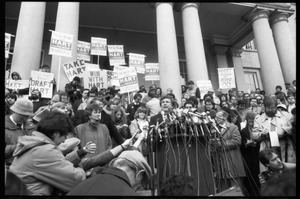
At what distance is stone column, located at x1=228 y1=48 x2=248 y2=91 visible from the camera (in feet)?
61.9

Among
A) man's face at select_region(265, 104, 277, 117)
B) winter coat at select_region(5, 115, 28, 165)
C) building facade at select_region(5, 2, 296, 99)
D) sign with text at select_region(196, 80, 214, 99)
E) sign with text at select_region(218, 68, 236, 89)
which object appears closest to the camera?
winter coat at select_region(5, 115, 28, 165)

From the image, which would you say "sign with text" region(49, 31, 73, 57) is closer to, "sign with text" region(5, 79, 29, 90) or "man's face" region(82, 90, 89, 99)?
"sign with text" region(5, 79, 29, 90)

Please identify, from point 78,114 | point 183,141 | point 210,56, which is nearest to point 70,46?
point 78,114

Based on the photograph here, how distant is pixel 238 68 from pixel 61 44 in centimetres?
1406

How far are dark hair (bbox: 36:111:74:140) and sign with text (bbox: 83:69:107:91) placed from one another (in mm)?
6886

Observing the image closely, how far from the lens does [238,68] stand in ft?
62.7

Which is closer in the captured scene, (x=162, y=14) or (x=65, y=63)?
(x=65, y=63)

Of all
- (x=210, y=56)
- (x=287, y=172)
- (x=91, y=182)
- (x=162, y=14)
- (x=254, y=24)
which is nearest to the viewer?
(x=287, y=172)

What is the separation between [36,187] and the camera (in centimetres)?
224

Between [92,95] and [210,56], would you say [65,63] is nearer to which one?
[92,95]

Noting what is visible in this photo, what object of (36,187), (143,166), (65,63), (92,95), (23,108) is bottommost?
(36,187)

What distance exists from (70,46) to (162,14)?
17.0 feet

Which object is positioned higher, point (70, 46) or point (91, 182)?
point (70, 46)

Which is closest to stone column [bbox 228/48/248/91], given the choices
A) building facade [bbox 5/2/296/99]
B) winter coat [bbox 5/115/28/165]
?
building facade [bbox 5/2/296/99]
